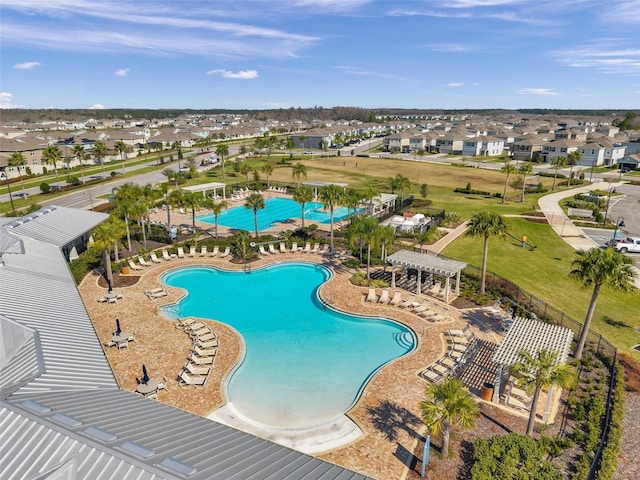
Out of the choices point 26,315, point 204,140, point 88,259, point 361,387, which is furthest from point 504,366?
point 204,140

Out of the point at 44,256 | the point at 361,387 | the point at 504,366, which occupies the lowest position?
the point at 361,387

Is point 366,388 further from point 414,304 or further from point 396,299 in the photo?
point 396,299

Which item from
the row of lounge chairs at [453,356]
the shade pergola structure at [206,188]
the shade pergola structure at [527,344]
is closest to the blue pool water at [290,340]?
the row of lounge chairs at [453,356]

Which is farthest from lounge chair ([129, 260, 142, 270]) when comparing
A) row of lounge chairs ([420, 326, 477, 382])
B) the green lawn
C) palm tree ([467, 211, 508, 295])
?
the green lawn

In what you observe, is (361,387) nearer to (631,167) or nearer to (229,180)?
(229,180)

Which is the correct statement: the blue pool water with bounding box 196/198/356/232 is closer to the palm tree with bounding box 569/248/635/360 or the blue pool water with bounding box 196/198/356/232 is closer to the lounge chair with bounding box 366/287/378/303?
the lounge chair with bounding box 366/287/378/303

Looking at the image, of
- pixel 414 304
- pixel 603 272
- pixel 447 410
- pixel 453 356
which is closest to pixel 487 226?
pixel 414 304
